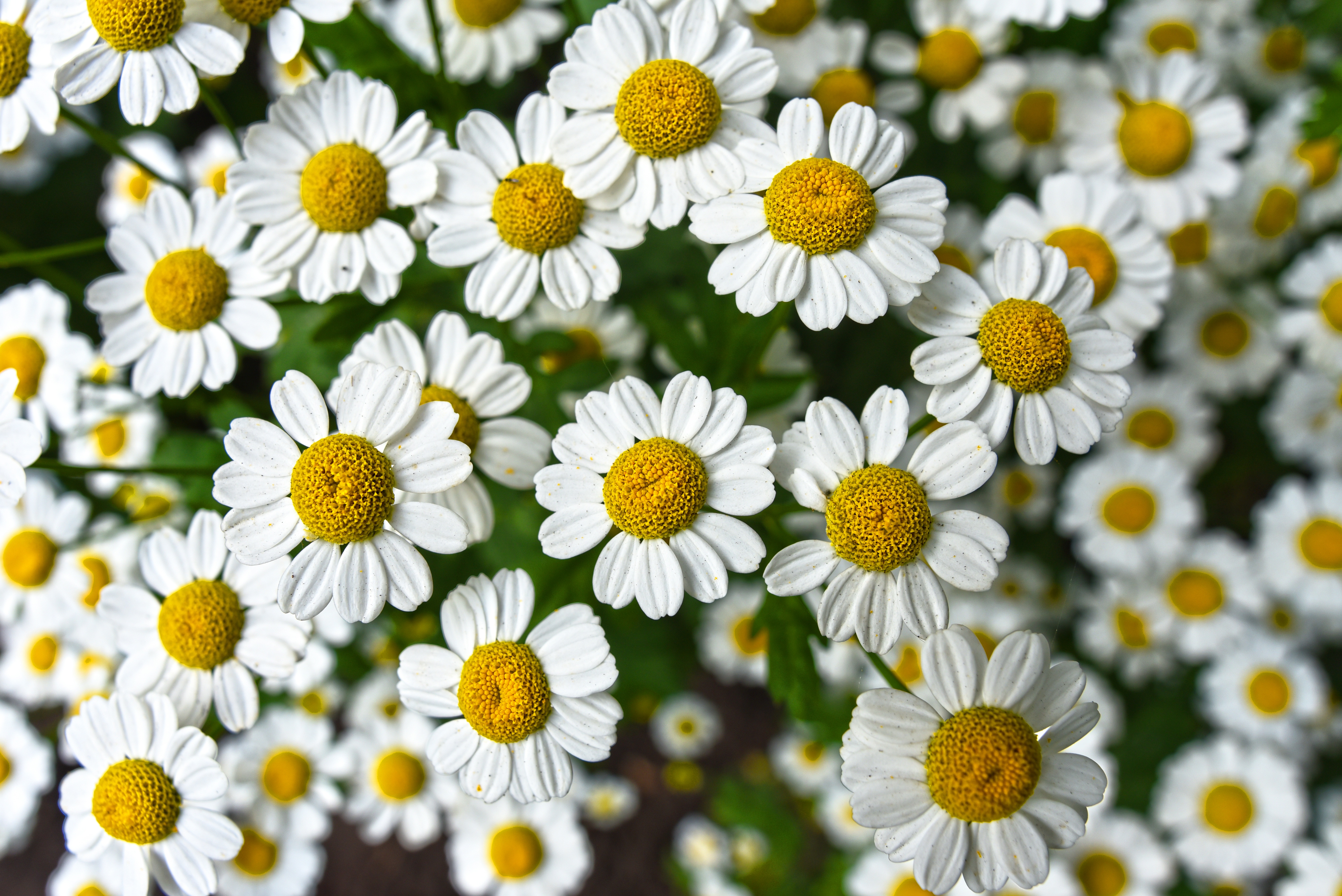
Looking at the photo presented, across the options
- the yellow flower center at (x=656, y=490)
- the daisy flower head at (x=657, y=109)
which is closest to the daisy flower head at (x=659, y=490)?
the yellow flower center at (x=656, y=490)

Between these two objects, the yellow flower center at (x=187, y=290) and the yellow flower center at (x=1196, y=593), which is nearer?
the yellow flower center at (x=187, y=290)

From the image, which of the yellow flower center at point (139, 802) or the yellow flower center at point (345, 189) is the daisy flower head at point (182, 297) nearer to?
the yellow flower center at point (345, 189)

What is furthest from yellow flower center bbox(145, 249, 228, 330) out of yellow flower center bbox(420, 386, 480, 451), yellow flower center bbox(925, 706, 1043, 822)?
yellow flower center bbox(925, 706, 1043, 822)

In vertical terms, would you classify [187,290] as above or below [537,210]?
below

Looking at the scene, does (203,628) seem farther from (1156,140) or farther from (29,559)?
(1156,140)

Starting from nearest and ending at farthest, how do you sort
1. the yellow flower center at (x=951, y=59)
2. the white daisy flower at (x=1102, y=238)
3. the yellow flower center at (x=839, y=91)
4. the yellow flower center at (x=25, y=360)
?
the white daisy flower at (x=1102, y=238), the yellow flower center at (x=25, y=360), the yellow flower center at (x=839, y=91), the yellow flower center at (x=951, y=59)

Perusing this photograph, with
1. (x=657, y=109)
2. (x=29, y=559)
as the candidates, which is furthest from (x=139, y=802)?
(x=657, y=109)

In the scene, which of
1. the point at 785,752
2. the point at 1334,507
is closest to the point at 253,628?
the point at 785,752
